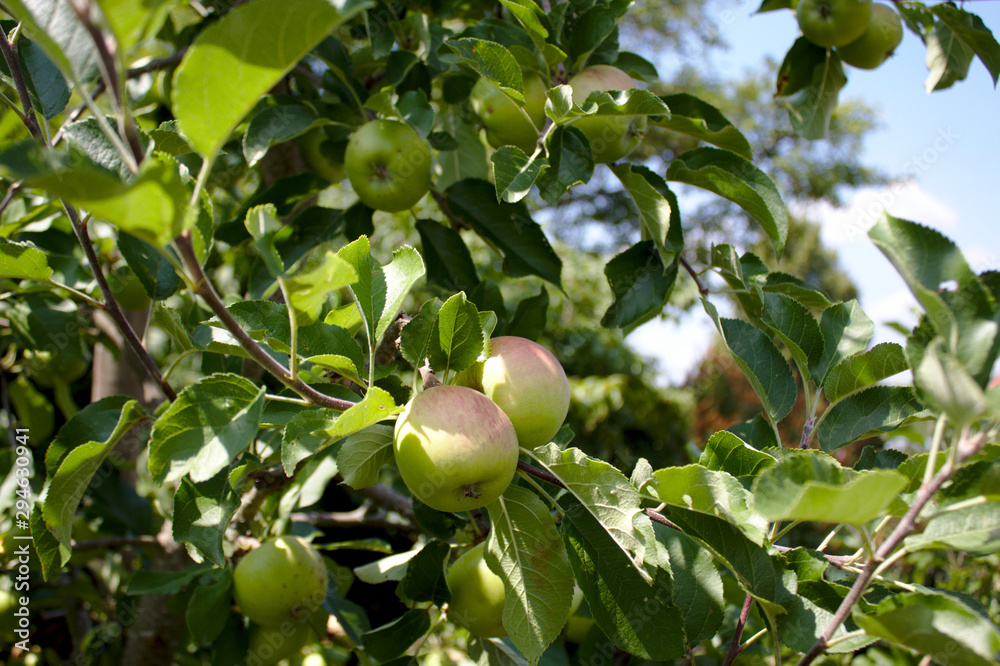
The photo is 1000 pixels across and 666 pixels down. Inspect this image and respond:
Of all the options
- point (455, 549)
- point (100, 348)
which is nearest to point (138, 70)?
point (100, 348)

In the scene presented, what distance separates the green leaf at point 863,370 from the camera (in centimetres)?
86

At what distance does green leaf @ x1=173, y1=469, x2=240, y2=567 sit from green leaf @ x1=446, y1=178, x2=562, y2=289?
2.14 feet

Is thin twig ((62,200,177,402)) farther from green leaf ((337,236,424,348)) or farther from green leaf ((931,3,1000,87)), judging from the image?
green leaf ((931,3,1000,87))

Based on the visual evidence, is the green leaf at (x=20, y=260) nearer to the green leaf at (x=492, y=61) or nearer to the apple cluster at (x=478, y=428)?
the apple cluster at (x=478, y=428)

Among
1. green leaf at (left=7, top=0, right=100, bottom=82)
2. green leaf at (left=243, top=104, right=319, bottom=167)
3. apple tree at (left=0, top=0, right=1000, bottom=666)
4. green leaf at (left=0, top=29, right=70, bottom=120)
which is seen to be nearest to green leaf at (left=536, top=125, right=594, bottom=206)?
apple tree at (left=0, top=0, right=1000, bottom=666)

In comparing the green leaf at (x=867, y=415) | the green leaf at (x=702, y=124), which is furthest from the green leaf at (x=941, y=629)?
the green leaf at (x=702, y=124)

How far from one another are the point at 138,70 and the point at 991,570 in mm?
2972

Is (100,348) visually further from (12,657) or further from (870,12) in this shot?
(870,12)

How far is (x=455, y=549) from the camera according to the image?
118 centimetres

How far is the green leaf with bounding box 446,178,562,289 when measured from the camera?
1.25m

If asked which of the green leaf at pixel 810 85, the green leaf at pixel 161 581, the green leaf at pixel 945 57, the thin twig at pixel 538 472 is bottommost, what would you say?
the green leaf at pixel 161 581

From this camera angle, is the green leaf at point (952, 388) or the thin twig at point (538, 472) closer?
the green leaf at point (952, 388)

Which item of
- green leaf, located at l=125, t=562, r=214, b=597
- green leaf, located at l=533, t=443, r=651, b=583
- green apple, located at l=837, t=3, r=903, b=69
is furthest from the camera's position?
green apple, located at l=837, t=3, r=903, b=69

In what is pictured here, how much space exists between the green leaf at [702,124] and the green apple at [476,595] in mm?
736
